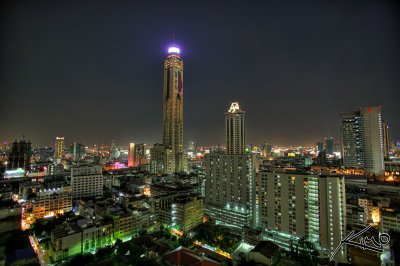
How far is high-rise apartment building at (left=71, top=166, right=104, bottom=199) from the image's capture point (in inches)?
862

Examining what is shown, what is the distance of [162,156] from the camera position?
3500 cm

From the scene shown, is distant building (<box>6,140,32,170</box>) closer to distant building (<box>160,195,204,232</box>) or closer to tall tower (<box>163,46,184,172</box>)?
tall tower (<box>163,46,184,172</box>)

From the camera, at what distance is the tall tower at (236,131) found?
23406mm

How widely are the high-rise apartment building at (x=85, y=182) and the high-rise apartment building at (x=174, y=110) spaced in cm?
1345

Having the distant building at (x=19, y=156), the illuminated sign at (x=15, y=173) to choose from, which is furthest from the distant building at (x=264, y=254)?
the distant building at (x=19, y=156)

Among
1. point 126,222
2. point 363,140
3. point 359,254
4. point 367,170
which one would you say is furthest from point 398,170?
point 126,222

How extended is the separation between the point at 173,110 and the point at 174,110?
0.20 m

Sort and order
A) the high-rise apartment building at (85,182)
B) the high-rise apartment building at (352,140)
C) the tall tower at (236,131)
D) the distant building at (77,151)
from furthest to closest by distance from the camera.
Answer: the distant building at (77,151)
the high-rise apartment building at (352,140)
the tall tower at (236,131)
the high-rise apartment building at (85,182)

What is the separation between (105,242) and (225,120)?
1675 centimetres

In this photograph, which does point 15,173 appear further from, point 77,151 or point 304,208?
point 304,208

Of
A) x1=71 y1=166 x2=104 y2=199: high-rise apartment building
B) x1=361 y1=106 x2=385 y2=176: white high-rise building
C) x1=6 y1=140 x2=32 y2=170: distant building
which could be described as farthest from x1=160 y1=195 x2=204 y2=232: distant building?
x1=6 y1=140 x2=32 y2=170: distant building

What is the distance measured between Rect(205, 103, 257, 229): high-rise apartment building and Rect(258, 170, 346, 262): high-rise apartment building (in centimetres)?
190

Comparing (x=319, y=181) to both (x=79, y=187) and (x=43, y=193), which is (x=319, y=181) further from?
(x=79, y=187)

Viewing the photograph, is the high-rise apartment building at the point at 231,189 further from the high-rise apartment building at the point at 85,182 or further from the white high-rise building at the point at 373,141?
the white high-rise building at the point at 373,141
